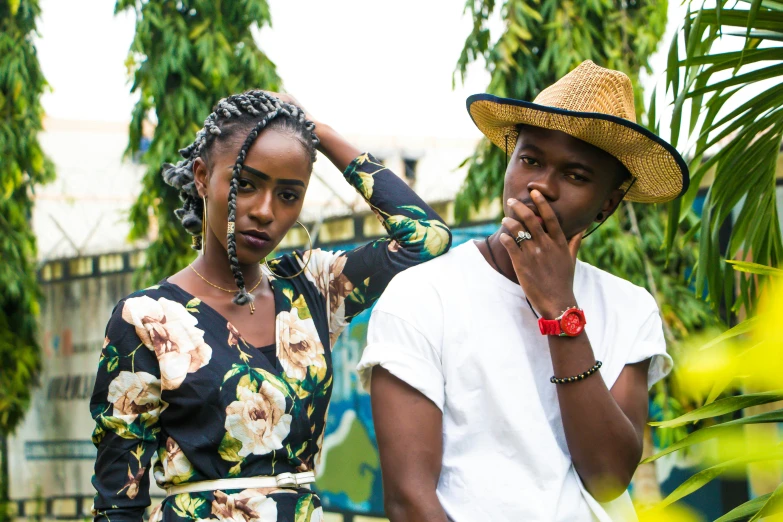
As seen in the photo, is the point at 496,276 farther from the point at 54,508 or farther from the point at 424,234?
the point at 54,508

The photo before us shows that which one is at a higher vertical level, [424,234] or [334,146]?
→ [334,146]

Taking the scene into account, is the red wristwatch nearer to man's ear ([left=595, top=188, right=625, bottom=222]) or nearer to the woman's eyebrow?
man's ear ([left=595, top=188, right=625, bottom=222])

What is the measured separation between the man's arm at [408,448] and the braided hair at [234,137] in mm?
494

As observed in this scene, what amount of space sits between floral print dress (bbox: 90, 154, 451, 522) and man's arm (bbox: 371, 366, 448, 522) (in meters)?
0.30

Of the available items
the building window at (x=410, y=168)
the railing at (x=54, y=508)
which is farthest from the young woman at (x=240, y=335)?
the railing at (x=54, y=508)

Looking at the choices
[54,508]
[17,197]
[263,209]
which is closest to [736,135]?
[263,209]

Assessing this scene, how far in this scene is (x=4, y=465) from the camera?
820 cm

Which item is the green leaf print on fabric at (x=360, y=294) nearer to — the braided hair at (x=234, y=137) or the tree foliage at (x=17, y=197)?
the braided hair at (x=234, y=137)

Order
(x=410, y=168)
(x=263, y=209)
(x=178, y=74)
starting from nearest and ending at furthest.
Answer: (x=263, y=209) → (x=178, y=74) → (x=410, y=168)

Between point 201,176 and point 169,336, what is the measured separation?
42 cm

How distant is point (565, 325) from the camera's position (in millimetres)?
1639

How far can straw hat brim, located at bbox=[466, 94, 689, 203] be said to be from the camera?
5.68 ft

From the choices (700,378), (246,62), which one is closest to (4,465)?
(246,62)

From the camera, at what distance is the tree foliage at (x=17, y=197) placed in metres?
7.08
